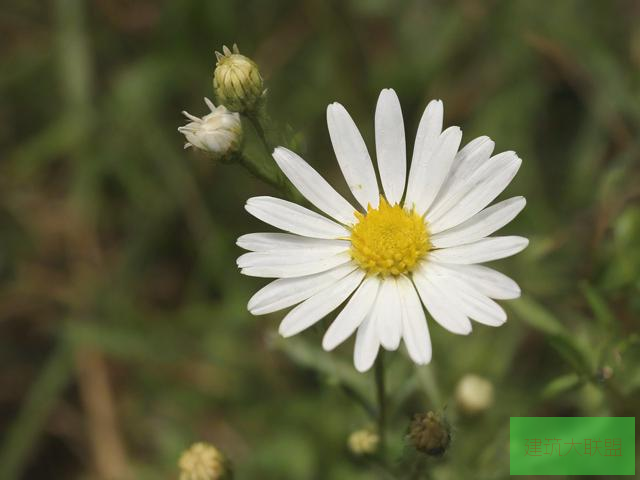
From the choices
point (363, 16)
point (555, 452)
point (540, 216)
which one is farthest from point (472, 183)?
A: point (363, 16)

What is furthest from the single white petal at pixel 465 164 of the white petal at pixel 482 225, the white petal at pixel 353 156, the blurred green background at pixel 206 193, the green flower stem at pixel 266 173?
the blurred green background at pixel 206 193

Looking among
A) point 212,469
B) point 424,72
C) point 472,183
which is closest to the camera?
point 472,183

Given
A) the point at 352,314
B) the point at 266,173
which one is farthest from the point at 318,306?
the point at 266,173

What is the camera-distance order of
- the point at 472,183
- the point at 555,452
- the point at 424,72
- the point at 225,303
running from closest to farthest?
the point at 472,183 → the point at 555,452 → the point at 225,303 → the point at 424,72

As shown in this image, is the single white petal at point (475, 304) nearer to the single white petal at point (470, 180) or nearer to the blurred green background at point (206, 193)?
the single white petal at point (470, 180)

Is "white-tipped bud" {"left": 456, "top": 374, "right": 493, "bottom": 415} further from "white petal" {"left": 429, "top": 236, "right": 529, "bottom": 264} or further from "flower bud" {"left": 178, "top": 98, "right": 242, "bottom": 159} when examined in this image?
"flower bud" {"left": 178, "top": 98, "right": 242, "bottom": 159}

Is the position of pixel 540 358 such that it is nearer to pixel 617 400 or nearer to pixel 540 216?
pixel 540 216

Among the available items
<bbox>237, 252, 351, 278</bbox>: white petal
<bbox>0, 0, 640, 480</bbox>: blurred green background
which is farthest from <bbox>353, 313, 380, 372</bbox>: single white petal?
<bbox>0, 0, 640, 480</bbox>: blurred green background
